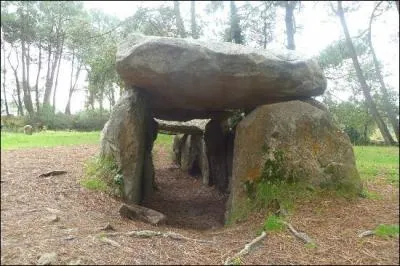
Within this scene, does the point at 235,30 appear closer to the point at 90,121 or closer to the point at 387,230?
the point at 387,230

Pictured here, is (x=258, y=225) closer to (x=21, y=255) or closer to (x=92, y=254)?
(x=92, y=254)

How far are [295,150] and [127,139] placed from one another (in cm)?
360

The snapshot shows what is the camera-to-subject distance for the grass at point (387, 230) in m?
5.64

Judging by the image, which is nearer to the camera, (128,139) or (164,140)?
(128,139)

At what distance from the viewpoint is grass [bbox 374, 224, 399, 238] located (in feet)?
18.5

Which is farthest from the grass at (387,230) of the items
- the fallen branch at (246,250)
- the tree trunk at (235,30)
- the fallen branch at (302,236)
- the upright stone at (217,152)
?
the tree trunk at (235,30)

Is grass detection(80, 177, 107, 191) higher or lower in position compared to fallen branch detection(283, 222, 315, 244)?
higher

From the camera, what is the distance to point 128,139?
28.5 ft

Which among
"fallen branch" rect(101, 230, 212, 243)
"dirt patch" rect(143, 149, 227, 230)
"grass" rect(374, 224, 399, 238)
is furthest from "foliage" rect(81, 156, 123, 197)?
"grass" rect(374, 224, 399, 238)

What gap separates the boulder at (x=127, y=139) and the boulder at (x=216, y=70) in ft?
1.65

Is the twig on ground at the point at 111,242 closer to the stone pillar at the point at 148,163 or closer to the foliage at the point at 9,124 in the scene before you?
the foliage at the point at 9,124

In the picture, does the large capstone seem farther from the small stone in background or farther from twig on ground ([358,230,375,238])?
twig on ground ([358,230,375,238])

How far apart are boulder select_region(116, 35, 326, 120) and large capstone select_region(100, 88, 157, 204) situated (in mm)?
446

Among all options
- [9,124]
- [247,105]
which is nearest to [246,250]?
[9,124]
